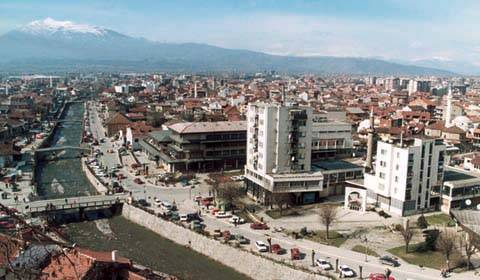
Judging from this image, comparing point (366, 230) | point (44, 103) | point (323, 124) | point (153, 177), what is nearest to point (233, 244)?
point (366, 230)

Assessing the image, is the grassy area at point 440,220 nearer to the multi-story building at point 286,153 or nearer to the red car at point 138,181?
the multi-story building at point 286,153

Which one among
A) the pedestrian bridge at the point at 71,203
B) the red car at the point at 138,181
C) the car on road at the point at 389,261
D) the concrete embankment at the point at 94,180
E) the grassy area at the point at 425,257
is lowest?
the concrete embankment at the point at 94,180

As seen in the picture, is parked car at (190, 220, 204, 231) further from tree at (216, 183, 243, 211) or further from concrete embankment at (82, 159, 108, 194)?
concrete embankment at (82, 159, 108, 194)

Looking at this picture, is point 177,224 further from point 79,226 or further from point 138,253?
point 79,226

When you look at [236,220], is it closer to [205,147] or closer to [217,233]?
[217,233]

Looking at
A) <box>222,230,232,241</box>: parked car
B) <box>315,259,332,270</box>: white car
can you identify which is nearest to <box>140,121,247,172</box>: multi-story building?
<box>222,230,232,241</box>: parked car

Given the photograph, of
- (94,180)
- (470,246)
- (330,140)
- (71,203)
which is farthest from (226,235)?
(330,140)

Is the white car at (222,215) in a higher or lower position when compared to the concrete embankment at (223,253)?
higher

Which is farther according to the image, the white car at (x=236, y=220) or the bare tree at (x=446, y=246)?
the white car at (x=236, y=220)

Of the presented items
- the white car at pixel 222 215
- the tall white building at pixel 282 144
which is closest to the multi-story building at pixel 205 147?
the tall white building at pixel 282 144
